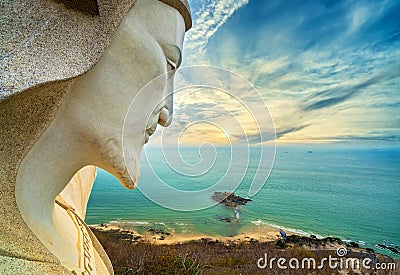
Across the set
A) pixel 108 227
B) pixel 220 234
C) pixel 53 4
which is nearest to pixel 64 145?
pixel 53 4

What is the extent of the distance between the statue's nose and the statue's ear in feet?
1.17

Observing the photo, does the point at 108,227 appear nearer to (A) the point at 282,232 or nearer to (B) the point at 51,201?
(A) the point at 282,232

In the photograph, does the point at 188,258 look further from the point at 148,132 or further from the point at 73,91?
the point at 73,91

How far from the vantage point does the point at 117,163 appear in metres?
0.78

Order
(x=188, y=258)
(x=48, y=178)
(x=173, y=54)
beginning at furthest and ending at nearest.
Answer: (x=188, y=258)
(x=173, y=54)
(x=48, y=178)

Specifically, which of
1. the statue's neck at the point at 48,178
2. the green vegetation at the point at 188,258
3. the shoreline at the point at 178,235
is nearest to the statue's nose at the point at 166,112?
the statue's neck at the point at 48,178

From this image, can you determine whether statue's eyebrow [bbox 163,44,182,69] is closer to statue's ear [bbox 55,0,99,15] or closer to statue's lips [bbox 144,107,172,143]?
statue's lips [bbox 144,107,172,143]

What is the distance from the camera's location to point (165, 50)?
853 millimetres

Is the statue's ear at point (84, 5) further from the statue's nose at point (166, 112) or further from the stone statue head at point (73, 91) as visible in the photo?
the statue's nose at point (166, 112)

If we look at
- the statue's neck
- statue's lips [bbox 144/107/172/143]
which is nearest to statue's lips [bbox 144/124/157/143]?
statue's lips [bbox 144/107/172/143]

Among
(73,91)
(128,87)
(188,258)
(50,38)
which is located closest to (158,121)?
(128,87)

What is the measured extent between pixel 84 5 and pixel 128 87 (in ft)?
0.68

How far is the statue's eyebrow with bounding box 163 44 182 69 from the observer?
853mm

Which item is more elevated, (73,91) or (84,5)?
(84,5)
